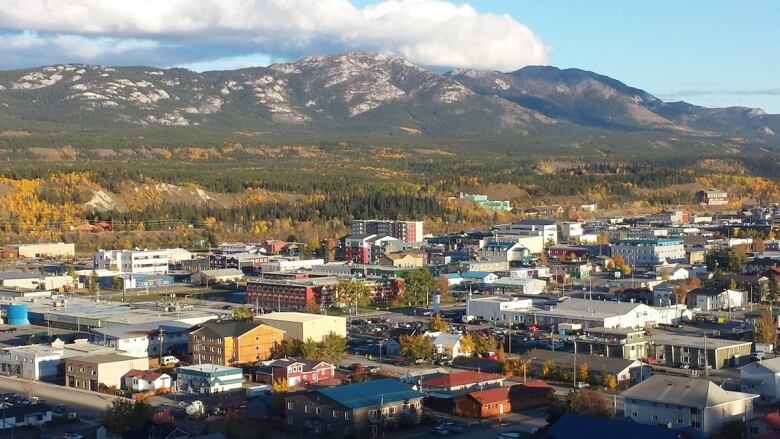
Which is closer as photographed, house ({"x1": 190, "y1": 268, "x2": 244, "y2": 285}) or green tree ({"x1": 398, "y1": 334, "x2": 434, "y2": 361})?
green tree ({"x1": 398, "y1": 334, "x2": 434, "y2": 361})

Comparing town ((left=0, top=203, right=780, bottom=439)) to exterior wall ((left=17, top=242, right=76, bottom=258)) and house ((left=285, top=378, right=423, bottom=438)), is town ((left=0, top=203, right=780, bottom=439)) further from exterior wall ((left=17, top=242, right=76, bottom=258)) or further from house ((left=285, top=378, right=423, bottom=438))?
exterior wall ((left=17, top=242, right=76, bottom=258))

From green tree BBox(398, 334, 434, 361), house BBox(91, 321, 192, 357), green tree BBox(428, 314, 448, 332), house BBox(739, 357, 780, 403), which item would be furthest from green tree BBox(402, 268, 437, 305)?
house BBox(739, 357, 780, 403)

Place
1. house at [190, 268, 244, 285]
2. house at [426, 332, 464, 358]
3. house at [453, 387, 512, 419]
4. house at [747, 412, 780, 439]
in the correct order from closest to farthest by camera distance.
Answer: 1. house at [747, 412, 780, 439]
2. house at [453, 387, 512, 419]
3. house at [426, 332, 464, 358]
4. house at [190, 268, 244, 285]

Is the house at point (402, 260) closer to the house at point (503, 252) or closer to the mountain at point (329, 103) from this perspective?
the house at point (503, 252)

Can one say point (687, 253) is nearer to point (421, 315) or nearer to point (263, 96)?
point (421, 315)

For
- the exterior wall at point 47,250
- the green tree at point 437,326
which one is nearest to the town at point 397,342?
the green tree at point 437,326

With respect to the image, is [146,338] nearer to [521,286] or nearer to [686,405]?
[686,405]

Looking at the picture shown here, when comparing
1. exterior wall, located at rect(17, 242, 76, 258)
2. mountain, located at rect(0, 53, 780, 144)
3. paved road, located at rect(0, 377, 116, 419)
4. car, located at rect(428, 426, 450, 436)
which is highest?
mountain, located at rect(0, 53, 780, 144)

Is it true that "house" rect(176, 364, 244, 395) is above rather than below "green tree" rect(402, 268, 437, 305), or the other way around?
below
